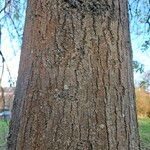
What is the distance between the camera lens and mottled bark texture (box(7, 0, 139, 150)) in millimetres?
1549

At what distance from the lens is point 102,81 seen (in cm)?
160

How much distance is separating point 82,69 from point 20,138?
14.8 inches

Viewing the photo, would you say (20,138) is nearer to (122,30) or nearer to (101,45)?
(101,45)

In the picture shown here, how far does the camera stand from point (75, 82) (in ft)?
5.17

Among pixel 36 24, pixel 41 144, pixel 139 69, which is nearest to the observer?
pixel 41 144

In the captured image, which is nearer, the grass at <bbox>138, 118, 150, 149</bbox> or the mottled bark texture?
the mottled bark texture

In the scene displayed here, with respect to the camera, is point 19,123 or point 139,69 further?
point 139,69

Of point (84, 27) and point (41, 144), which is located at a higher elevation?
point (84, 27)

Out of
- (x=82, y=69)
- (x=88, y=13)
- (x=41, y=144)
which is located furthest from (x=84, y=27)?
(x=41, y=144)

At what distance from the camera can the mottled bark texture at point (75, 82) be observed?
5.08ft

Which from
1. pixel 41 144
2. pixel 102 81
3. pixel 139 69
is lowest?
pixel 41 144

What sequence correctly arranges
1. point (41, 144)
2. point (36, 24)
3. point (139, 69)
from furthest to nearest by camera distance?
1. point (139, 69)
2. point (36, 24)
3. point (41, 144)

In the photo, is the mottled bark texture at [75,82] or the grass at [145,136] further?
the grass at [145,136]

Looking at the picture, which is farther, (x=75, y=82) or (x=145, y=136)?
(x=145, y=136)
